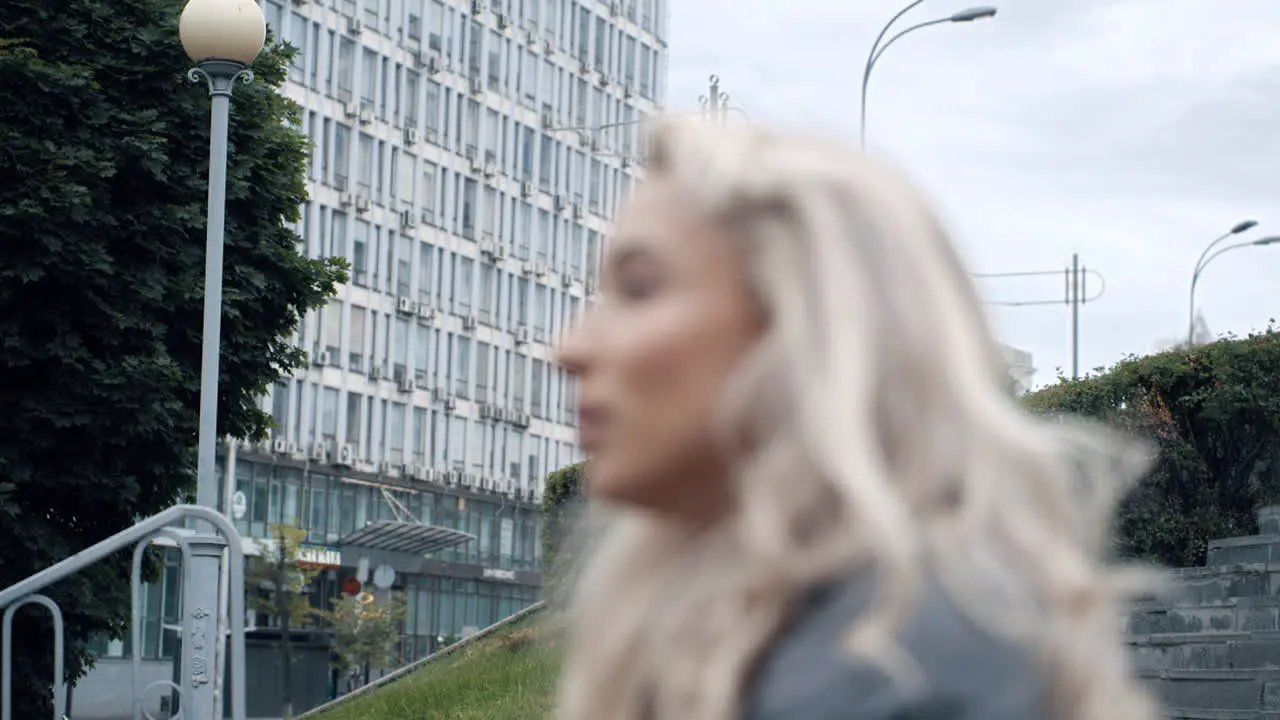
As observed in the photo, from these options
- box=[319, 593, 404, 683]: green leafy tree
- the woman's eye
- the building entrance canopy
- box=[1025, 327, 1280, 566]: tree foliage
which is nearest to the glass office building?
the building entrance canopy

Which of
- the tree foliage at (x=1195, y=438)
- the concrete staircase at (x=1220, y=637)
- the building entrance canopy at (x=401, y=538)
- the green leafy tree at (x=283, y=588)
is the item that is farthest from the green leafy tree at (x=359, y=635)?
the concrete staircase at (x=1220, y=637)

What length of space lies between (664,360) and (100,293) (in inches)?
734

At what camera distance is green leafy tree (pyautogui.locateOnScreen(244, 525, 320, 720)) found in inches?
2133

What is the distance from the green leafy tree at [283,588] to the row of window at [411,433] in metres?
4.02

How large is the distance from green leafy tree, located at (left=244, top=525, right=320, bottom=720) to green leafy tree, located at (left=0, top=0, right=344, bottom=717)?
33781 mm

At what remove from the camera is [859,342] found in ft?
3.30

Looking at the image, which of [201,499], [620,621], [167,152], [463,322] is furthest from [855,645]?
[463,322]

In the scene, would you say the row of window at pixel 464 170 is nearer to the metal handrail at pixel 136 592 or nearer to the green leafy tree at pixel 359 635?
the green leafy tree at pixel 359 635

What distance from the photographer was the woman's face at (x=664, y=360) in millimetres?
1049

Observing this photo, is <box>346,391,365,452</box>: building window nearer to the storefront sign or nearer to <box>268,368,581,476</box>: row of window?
<box>268,368,581,476</box>: row of window

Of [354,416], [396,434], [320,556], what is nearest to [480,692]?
[320,556]

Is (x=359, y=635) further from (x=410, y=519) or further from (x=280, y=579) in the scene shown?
(x=410, y=519)

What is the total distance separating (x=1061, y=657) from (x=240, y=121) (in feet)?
68.7

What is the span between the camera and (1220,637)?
12.1m
